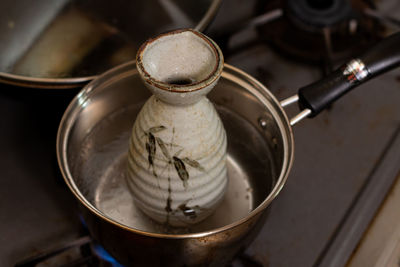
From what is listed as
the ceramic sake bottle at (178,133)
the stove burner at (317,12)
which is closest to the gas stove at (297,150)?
the stove burner at (317,12)

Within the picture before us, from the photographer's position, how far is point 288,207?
0.54m

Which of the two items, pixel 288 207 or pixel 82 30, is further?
pixel 82 30

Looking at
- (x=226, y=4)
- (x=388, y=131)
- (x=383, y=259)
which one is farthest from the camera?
(x=226, y=4)

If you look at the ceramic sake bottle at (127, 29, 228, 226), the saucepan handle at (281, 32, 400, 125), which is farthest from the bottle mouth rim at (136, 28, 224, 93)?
the saucepan handle at (281, 32, 400, 125)

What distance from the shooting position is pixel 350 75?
47cm

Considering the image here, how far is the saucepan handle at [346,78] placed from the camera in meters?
0.47

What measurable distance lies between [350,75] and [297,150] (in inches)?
5.6

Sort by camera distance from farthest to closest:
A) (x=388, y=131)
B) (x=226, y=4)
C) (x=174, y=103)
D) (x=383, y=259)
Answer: (x=226, y=4), (x=388, y=131), (x=383, y=259), (x=174, y=103)

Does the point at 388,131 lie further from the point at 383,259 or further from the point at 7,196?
the point at 7,196

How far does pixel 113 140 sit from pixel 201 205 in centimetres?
16

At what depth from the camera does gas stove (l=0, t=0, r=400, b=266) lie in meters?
0.51

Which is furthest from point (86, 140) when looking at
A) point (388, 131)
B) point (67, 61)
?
point (388, 131)

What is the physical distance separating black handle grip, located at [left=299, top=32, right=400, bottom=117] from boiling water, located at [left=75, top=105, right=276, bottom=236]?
0.07 m

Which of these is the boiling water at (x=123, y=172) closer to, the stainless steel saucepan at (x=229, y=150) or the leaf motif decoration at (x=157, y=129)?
the stainless steel saucepan at (x=229, y=150)
